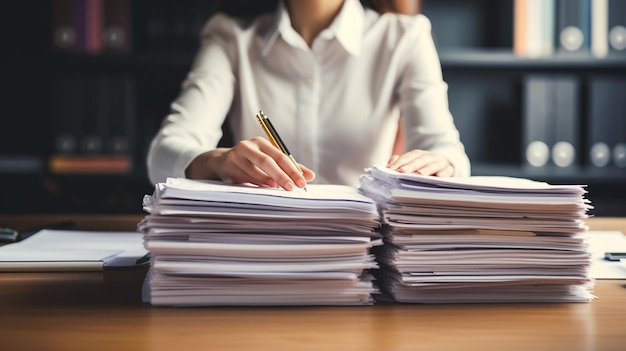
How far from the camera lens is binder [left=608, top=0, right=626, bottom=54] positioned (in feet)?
7.28

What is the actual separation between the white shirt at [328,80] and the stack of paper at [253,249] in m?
0.92

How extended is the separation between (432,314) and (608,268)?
320mm

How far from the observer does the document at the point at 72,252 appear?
85 centimetres

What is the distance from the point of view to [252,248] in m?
0.67

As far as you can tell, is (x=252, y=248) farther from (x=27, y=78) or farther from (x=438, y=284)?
(x=27, y=78)

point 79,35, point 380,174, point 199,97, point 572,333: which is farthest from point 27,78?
point 572,333

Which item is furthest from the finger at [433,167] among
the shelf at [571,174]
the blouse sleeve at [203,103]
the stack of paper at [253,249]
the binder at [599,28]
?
the binder at [599,28]

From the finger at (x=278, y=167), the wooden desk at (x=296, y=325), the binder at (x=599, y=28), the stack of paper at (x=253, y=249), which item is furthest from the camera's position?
the binder at (x=599, y=28)

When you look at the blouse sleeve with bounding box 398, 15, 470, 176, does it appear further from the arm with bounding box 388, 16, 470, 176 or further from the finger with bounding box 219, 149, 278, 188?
the finger with bounding box 219, 149, 278, 188

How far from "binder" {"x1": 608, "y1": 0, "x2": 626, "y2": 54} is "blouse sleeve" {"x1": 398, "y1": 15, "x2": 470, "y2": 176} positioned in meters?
0.84

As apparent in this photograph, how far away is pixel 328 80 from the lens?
166 centimetres

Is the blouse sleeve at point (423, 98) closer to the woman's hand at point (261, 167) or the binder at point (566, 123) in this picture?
the woman's hand at point (261, 167)

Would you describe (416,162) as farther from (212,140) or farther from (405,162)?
(212,140)

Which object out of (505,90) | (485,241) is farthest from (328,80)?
(505,90)
